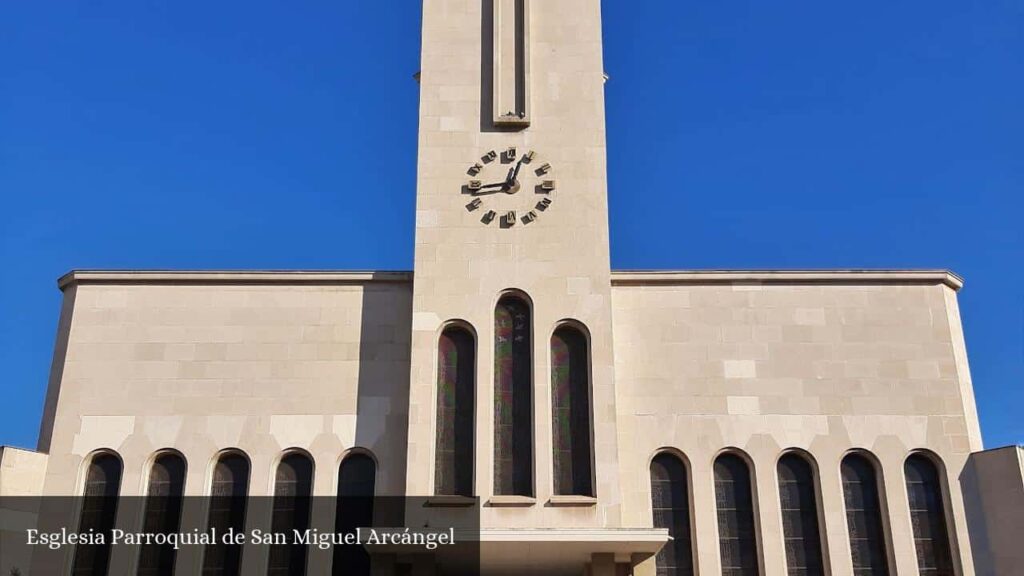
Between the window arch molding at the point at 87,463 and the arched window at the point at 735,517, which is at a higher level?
the window arch molding at the point at 87,463

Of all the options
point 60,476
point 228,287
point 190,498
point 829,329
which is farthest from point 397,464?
point 829,329

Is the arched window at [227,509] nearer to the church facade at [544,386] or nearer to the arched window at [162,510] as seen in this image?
the church facade at [544,386]

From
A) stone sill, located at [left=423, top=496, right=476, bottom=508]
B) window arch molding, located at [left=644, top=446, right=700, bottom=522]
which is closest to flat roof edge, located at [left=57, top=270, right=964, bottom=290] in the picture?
window arch molding, located at [left=644, top=446, right=700, bottom=522]

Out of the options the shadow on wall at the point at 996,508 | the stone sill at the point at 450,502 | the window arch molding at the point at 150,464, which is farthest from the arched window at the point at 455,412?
the shadow on wall at the point at 996,508

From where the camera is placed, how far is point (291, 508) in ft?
70.9

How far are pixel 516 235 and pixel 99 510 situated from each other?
11027mm

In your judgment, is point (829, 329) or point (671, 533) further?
point (829, 329)

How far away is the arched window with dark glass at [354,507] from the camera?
69.3 feet

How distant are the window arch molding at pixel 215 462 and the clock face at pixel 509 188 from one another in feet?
24.6

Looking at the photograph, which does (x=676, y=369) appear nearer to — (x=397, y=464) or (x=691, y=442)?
(x=691, y=442)

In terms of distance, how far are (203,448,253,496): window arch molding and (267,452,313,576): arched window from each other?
0.72 m

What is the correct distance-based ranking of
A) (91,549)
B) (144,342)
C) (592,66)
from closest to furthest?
(91,549)
(144,342)
(592,66)

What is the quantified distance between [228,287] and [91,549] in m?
6.45

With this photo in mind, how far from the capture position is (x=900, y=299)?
76.8ft
